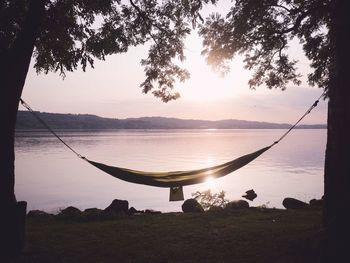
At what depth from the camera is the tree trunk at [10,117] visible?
5.07 m

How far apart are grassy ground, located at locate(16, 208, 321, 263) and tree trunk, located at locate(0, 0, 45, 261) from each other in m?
0.35

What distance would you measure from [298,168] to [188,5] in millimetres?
22303

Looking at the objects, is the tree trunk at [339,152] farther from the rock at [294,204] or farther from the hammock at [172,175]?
the rock at [294,204]

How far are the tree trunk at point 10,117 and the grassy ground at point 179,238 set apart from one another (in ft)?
1.14

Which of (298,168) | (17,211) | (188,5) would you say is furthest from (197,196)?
(298,168)

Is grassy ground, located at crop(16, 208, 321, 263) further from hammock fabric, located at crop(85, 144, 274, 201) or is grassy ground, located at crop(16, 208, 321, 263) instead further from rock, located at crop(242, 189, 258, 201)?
rock, located at crop(242, 189, 258, 201)

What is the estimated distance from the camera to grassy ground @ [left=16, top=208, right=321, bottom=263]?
5465mm

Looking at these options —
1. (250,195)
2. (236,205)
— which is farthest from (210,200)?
(250,195)

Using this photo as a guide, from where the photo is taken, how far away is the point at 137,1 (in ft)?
27.1

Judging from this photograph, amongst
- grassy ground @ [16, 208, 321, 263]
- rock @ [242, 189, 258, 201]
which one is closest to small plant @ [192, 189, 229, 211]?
grassy ground @ [16, 208, 321, 263]

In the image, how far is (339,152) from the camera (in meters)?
4.86

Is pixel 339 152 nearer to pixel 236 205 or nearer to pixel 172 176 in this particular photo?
pixel 172 176

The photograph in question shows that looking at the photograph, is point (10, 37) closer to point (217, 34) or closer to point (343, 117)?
point (217, 34)

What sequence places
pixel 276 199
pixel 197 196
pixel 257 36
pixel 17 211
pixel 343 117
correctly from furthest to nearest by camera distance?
pixel 276 199 < pixel 197 196 < pixel 257 36 < pixel 17 211 < pixel 343 117
